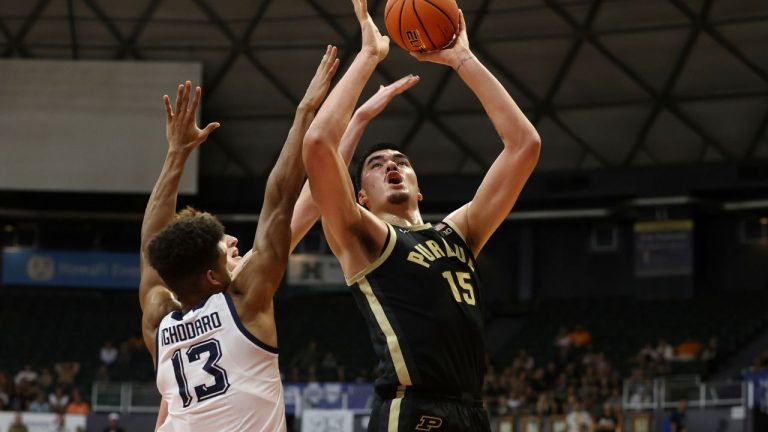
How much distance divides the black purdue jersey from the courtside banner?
30.1 metres

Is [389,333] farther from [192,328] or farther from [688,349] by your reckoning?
[688,349]

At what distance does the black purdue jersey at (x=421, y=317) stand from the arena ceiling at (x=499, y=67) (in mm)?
22907

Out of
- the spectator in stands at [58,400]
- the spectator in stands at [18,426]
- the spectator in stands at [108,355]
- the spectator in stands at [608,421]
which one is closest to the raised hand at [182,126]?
the spectator in stands at [608,421]

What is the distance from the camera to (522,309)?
109ft

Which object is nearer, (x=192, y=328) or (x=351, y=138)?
(x=192, y=328)

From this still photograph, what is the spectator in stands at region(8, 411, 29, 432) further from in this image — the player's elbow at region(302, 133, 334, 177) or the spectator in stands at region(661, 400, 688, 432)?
the player's elbow at region(302, 133, 334, 177)

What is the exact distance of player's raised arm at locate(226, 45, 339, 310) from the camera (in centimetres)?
459

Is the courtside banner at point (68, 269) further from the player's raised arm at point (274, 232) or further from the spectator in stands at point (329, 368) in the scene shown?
the player's raised arm at point (274, 232)

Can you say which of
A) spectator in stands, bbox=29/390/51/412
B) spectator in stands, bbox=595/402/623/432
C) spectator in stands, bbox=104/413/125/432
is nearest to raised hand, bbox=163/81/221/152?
spectator in stands, bbox=595/402/623/432

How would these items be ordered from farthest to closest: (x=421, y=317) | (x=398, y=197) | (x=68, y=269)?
(x=68, y=269)
(x=398, y=197)
(x=421, y=317)

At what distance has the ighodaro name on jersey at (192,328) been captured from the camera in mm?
4555

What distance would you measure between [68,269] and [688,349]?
18.5 meters

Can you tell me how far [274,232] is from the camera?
185 inches

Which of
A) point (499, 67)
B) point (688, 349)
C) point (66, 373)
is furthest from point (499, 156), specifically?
point (66, 373)
